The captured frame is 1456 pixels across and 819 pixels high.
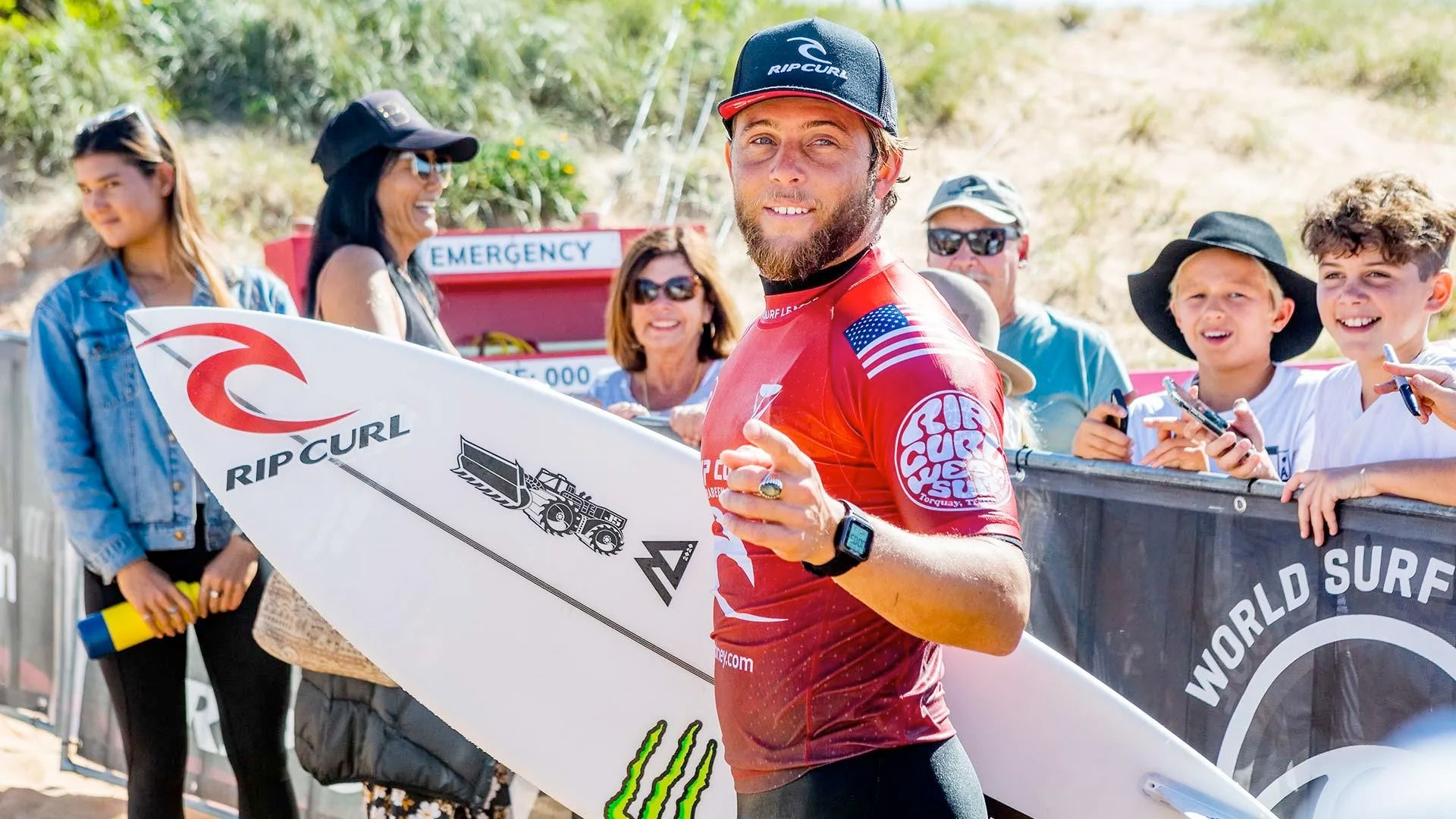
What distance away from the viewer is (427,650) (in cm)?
317

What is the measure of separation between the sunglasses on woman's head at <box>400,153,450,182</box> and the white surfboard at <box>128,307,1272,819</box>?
0.52 metres

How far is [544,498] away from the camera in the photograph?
3.23 meters

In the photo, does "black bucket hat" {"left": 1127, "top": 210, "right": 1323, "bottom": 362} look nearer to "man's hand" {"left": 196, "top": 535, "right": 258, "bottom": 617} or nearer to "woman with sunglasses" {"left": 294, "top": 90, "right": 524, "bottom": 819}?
"woman with sunglasses" {"left": 294, "top": 90, "right": 524, "bottom": 819}

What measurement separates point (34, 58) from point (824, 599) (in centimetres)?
1332

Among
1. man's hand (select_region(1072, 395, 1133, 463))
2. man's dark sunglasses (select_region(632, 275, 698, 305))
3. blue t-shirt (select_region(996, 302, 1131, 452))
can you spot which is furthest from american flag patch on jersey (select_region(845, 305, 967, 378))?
blue t-shirt (select_region(996, 302, 1131, 452))

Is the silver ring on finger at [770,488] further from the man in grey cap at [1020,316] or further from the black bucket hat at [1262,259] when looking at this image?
the man in grey cap at [1020,316]

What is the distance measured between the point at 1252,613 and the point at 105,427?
9.20ft

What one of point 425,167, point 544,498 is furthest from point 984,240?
point 544,498

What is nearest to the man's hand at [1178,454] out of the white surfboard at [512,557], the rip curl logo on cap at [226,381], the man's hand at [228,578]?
the white surfboard at [512,557]

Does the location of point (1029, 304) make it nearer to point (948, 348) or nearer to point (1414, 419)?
point (1414, 419)

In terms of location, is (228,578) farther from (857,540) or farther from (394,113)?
(857,540)

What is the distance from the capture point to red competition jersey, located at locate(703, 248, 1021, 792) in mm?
1675

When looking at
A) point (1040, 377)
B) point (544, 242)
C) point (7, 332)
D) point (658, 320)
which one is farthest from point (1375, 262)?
point (544, 242)

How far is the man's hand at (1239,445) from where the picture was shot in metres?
2.77
